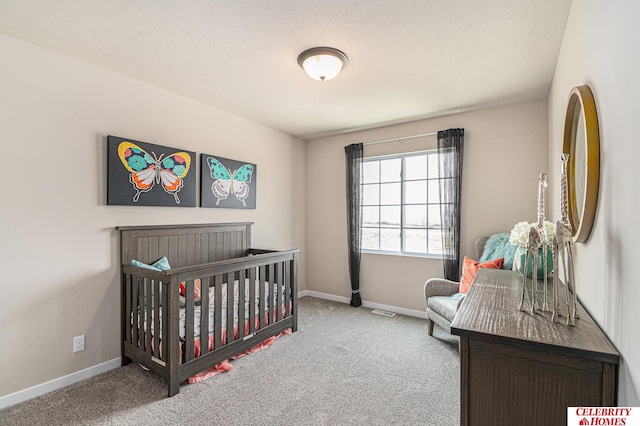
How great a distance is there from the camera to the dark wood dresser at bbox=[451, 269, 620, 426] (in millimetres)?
918

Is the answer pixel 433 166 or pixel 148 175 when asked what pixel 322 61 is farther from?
pixel 433 166

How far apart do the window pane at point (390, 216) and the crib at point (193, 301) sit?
4.57 feet

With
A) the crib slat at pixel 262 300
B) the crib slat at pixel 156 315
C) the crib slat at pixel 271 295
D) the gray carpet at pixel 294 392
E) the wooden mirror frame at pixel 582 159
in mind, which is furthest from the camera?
the crib slat at pixel 271 295

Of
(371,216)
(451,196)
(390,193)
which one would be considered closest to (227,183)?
(371,216)

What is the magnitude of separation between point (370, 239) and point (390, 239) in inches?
11.5

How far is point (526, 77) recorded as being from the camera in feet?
8.59

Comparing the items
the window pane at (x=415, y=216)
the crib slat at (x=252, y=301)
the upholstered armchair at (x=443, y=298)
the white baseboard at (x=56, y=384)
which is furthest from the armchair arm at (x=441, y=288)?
the white baseboard at (x=56, y=384)

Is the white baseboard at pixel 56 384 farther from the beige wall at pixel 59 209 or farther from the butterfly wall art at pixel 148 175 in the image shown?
the butterfly wall art at pixel 148 175

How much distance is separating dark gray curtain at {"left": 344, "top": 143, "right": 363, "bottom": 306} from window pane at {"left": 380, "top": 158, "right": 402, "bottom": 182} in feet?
1.01

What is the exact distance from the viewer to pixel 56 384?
2.23 metres

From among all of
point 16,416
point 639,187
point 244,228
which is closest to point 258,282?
point 244,228

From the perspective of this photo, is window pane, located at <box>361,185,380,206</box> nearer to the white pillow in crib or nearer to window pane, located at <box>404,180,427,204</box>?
window pane, located at <box>404,180,427,204</box>

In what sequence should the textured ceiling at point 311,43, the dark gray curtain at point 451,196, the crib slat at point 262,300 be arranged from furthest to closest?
the dark gray curtain at point 451,196 < the crib slat at point 262,300 < the textured ceiling at point 311,43

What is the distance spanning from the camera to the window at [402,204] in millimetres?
3750
